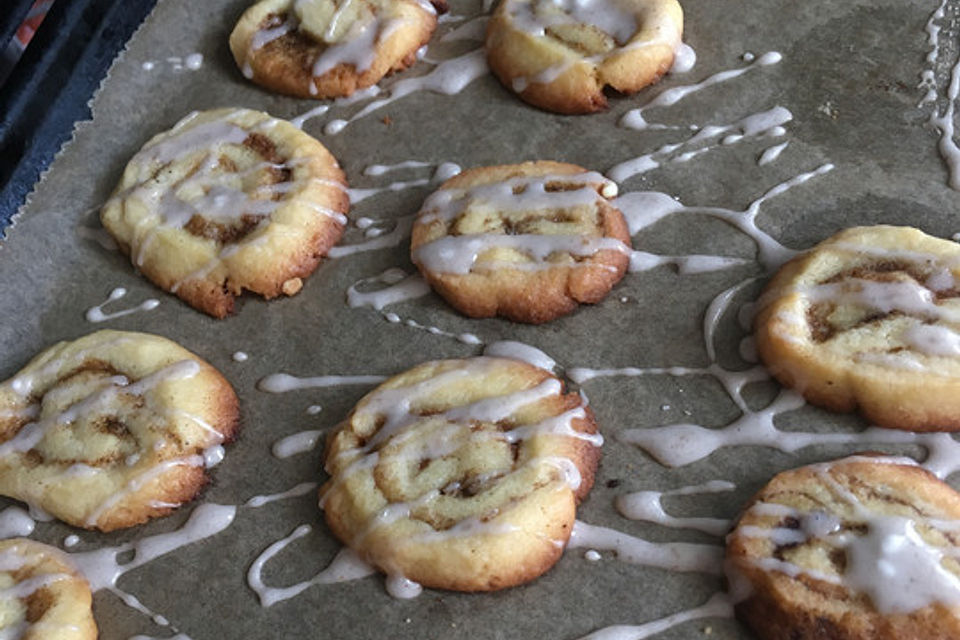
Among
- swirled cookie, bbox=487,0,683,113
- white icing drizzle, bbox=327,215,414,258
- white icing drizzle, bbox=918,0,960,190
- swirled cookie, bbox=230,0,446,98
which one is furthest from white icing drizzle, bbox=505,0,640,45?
white icing drizzle, bbox=918,0,960,190

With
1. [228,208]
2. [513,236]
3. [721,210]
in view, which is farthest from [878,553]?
[228,208]

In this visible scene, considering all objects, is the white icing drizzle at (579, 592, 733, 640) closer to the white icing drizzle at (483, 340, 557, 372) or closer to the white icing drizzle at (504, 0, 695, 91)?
the white icing drizzle at (483, 340, 557, 372)

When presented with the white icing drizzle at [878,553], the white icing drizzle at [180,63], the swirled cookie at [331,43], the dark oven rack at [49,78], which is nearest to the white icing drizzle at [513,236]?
the swirled cookie at [331,43]

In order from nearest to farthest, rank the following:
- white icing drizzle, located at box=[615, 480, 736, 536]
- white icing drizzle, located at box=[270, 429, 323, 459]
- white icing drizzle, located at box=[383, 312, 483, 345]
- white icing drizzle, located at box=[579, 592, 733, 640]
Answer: white icing drizzle, located at box=[579, 592, 733, 640] < white icing drizzle, located at box=[615, 480, 736, 536] < white icing drizzle, located at box=[270, 429, 323, 459] < white icing drizzle, located at box=[383, 312, 483, 345]

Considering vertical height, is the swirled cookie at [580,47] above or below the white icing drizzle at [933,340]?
above

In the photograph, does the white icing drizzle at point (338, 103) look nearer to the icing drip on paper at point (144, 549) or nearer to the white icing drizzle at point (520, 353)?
the white icing drizzle at point (520, 353)

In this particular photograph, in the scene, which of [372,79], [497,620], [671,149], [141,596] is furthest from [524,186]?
[141,596]

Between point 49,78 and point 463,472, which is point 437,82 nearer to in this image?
point 49,78
